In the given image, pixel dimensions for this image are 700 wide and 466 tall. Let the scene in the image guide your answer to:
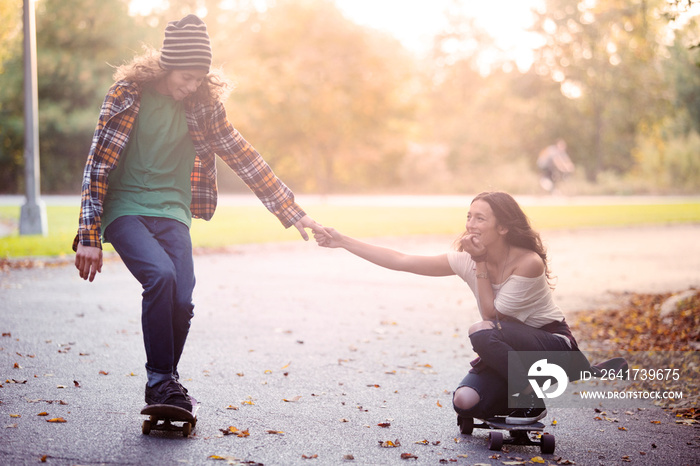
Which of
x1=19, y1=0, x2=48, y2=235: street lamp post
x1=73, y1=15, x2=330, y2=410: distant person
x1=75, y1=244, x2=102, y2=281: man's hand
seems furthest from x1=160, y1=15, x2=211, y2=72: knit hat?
x1=19, y1=0, x2=48, y2=235: street lamp post

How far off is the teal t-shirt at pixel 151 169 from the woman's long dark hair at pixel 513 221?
1.71 m

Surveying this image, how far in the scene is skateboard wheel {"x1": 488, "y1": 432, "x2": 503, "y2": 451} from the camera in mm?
4184

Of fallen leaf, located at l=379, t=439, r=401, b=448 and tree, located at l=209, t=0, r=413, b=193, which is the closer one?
fallen leaf, located at l=379, t=439, r=401, b=448

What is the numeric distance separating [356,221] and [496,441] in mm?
15216

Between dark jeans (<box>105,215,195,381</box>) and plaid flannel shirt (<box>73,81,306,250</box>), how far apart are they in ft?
0.54

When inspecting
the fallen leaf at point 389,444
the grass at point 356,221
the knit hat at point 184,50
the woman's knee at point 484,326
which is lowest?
the fallen leaf at point 389,444

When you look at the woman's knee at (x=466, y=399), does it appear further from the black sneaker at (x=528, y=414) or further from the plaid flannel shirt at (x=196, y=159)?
the plaid flannel shirt at (x=196, y=159)

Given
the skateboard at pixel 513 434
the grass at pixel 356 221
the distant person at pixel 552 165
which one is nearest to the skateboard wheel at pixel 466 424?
the skateboard at pixel 513 434

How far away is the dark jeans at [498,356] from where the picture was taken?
4219 mm

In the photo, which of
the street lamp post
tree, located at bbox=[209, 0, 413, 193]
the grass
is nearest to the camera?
the street lamp post

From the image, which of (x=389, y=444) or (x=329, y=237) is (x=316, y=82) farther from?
(x=389, y=444)

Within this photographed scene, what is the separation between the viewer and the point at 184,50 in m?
4.22

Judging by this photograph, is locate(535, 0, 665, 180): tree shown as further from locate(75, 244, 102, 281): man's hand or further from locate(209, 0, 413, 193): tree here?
locate(75, 244, 102, 281): man's hand

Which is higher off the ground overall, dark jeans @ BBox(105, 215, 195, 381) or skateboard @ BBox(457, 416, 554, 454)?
dark jeans @ BBox(105, 215, 195, 381)
